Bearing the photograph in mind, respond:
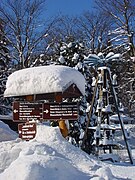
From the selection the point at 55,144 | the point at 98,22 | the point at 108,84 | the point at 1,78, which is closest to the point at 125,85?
the point at 98,22

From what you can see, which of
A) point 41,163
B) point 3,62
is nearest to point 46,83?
point 41,163

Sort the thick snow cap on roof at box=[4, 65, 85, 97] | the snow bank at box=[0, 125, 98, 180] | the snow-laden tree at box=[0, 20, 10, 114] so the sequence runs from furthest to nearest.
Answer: the snow-laden tree at box=[0, 20, 10, 114]
the thick snow cap on roof at box=[4, 65, 85, 97]
the snow bank at box=[0, 125, 98, 180]

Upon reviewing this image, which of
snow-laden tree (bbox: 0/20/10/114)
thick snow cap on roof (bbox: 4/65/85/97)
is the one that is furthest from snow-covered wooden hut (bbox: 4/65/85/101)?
snow-laden tree (bbox: 0/20/10/114)

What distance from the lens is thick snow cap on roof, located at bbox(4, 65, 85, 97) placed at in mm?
8258

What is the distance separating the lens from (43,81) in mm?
8414

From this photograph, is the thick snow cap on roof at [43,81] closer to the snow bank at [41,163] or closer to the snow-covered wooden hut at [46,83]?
the snow-covered wooden hut at [46,83]

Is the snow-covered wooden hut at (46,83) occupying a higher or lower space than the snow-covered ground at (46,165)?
higher

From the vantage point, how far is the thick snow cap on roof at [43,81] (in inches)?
325

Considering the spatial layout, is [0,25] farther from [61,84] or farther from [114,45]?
[61,84]

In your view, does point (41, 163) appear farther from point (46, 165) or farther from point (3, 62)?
point (3, 62)

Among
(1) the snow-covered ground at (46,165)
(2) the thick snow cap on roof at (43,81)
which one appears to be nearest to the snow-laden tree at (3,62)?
(2) the thick snow cap on roof at (43,81)

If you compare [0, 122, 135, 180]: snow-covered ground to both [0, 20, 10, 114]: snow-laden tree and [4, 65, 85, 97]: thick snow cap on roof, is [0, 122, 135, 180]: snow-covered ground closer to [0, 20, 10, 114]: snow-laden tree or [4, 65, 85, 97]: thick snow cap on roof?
[4, 65, 85, 97]: thick snow cap on roof

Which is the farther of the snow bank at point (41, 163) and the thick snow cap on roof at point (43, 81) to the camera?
the thick snow cap on roof at point (43, 81)

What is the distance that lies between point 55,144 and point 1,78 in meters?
16.6
